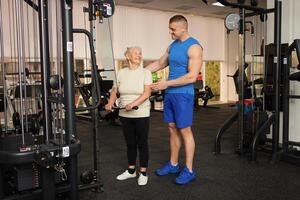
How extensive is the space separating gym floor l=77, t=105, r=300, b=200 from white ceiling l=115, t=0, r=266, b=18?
16.9ft

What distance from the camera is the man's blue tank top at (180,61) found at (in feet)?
9.97

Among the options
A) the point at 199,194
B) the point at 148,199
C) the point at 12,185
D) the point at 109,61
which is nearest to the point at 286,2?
the point at 199,194


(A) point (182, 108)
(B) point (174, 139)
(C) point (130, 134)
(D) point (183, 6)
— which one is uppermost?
(D) point (183, 6)

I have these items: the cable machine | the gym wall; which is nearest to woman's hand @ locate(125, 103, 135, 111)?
the cable machine

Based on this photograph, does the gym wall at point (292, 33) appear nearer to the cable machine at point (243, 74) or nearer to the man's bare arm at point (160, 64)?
the cable machine at point (243, 74)

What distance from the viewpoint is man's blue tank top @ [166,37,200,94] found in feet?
9.97

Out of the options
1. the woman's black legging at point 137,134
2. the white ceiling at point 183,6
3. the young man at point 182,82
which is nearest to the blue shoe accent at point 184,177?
the young man at point 182,82

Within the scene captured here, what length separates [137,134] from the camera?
10.0 feet

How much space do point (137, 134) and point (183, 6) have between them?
7452 millimetres

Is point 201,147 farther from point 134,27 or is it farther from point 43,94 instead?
point 134,27

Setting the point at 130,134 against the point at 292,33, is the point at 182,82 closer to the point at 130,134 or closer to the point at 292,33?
the point at 130,134

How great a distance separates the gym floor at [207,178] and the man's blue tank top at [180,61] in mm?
928

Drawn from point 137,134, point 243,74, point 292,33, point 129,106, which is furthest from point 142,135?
point 292,33

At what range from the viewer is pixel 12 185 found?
2488 millimetres
